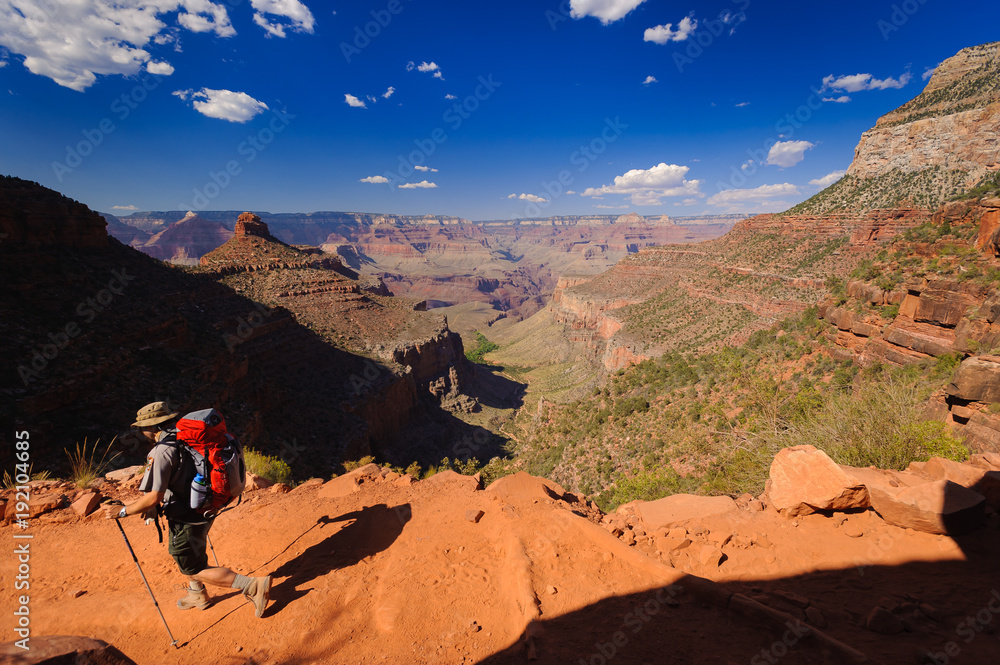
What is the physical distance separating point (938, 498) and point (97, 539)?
12.7 m

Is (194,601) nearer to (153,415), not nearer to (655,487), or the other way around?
(153,415)

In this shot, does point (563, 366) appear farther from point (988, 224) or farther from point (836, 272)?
point (988, 224)

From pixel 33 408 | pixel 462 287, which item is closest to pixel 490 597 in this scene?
pixel 33 408

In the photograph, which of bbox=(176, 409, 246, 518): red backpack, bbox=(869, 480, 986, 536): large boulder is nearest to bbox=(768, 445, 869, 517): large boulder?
bbox=(869, 480, 986, 536): large boulder

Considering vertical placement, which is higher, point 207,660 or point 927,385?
point 207,660

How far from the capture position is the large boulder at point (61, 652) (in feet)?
A: 8.48

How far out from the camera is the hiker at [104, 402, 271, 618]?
456cm

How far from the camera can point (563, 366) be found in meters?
67.5

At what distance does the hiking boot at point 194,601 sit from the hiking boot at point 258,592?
47 cm

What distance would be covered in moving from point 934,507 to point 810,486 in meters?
A: 1.30

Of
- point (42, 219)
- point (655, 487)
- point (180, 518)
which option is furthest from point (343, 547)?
point (42, 219)

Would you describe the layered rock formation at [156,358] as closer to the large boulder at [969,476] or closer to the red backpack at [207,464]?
the red backpack at [207,464]

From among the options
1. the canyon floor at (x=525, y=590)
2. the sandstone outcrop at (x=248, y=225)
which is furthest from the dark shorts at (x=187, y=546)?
the sandstone outcrop at (x=248, y=225)

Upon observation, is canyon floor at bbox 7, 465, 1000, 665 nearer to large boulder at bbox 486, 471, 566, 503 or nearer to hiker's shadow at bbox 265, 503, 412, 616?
hiker's shadow at bbox 265, 503, 412, 616
